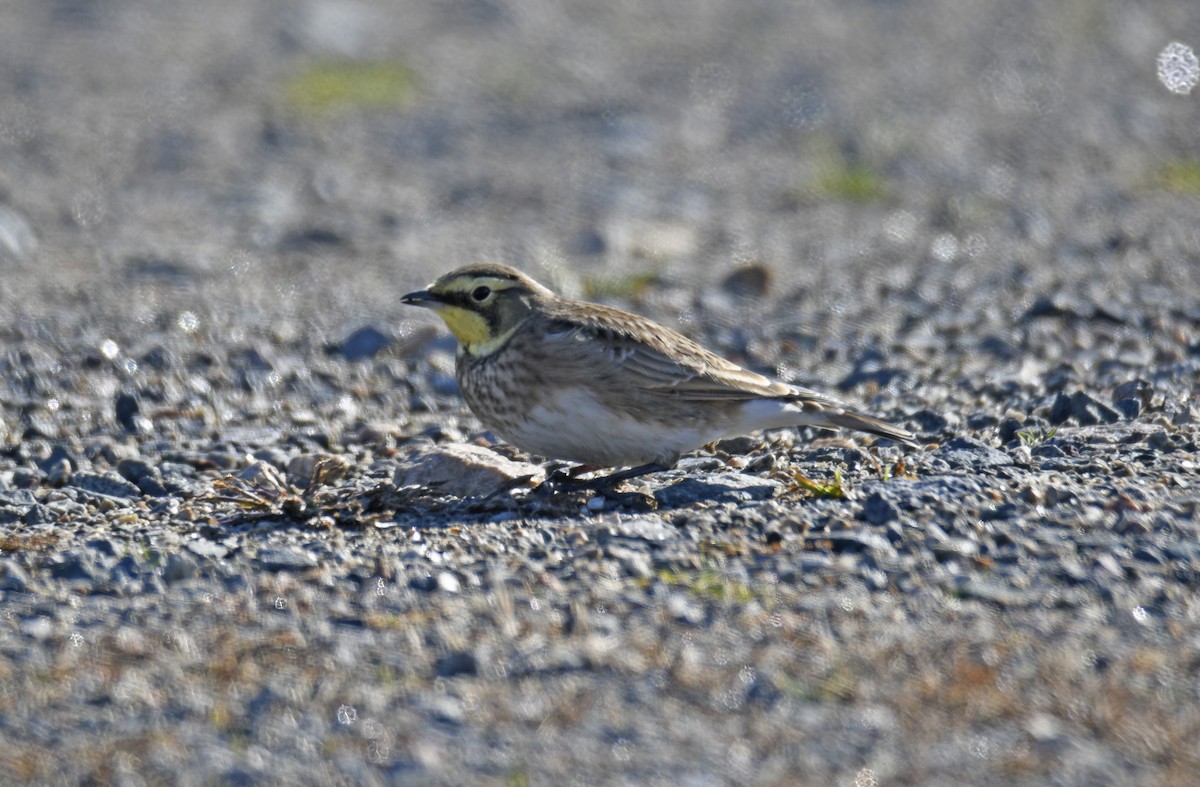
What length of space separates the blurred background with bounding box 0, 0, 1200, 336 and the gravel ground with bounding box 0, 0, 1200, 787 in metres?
0.06

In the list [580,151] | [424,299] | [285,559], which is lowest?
[285,559]

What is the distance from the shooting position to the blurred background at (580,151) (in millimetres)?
10328

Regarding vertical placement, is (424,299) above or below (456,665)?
above

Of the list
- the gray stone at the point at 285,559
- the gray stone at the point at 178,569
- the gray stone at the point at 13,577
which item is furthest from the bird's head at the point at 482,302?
the gray stone at the point at 13,577

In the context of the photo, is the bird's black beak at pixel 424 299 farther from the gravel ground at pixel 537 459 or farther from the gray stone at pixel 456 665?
the gray stone at pixel 456 665

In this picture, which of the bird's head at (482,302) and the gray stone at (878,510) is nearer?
the gray stone at (878,510)

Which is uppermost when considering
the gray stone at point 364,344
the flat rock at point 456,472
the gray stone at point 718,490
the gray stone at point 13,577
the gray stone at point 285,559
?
the gray stone at point 364,344

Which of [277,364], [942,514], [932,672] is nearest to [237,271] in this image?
[277,364]

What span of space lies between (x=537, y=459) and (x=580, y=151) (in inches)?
251

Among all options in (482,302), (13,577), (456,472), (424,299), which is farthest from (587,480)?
(13,577)

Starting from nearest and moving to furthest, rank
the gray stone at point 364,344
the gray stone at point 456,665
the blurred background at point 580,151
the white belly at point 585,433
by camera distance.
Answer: the gray stone at point 456,665, the white belly at point 585,433, the gray stone at point 364,344, the blurred background at point 580,151

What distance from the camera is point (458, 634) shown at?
4.76 meters

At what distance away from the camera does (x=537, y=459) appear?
7.21 metres

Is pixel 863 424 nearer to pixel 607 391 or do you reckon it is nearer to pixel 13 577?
pixel 607 391
